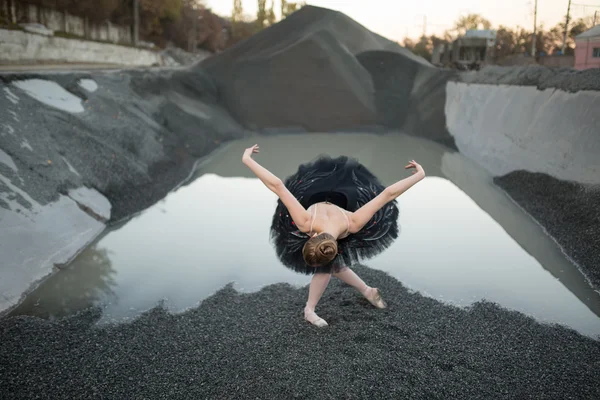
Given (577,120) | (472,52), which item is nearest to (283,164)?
(577,120)

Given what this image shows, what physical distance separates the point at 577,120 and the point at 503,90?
4.98 m

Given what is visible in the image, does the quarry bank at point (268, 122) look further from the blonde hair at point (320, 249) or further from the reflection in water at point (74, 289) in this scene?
the blonde hair at point (320, 249)

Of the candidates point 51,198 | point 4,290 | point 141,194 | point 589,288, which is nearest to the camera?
point 4,290

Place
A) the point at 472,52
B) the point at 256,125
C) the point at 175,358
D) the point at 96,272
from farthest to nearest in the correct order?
1. the point at 472,52
2. the point at 256,125
3. the point at 96,272
4. the point at 175,358

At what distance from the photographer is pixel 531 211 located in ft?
29.3

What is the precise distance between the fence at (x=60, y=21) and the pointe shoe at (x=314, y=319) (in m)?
21.6

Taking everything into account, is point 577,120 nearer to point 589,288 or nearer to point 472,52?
point 589,288

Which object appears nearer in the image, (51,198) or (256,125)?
(51,198)

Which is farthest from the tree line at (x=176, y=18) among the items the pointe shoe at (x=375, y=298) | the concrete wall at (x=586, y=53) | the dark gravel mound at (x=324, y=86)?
the pointe shoe at (x=375, y=298)

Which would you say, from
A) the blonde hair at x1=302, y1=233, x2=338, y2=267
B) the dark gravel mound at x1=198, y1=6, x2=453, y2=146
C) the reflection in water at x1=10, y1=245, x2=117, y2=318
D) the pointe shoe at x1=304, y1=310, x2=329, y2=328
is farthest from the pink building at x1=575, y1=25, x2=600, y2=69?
the reflection in water at x1=10, y1=245, x2=117, y2=318

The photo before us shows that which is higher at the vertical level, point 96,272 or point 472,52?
point 472,52

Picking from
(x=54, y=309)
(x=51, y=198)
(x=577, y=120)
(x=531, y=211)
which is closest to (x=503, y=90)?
(x=577, y=120)

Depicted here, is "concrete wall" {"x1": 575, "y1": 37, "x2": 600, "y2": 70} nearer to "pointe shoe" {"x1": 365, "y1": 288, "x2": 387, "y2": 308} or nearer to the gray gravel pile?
the gray gravel pile

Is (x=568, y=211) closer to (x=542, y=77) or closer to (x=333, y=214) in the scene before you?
(x=542, y=77)
